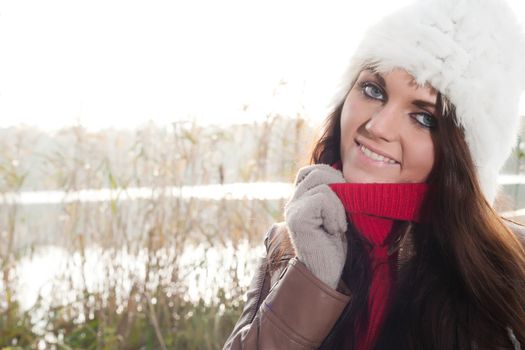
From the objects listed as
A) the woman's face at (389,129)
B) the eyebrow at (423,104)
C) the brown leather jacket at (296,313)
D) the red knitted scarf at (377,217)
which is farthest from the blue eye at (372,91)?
the brown leather jacket at (296,313)

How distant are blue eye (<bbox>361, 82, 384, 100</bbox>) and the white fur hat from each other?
0.21ft

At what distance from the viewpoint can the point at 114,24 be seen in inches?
139

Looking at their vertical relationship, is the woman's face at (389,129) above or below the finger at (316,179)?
above

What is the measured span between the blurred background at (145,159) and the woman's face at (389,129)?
1339 millimetres

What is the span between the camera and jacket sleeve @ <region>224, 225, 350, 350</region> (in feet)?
5.18

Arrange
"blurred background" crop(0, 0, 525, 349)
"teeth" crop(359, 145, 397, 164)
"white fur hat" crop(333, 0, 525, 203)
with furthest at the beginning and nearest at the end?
"blurred background" crop(0, 0, 525, 349) → "teeth" crop(359, 145, 397, 164) → "white fur hat" crop(333, 0, 525, 203)

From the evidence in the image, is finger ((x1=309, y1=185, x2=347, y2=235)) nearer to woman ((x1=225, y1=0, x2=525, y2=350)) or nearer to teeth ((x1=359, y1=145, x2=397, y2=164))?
woman ((x1=225, y1=0, x2=525, y2=350))

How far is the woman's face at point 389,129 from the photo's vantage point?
5.19ft

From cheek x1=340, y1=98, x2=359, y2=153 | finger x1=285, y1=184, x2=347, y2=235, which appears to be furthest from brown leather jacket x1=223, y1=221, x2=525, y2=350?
cheek x1=340, y1=98, x2=359, y2=153

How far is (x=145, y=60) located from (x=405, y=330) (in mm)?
2259

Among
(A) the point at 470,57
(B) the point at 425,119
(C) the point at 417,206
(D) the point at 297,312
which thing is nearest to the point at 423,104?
(B) the point at 425,119

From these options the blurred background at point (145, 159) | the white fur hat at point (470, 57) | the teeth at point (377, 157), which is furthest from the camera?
the blurred background at point (145, 159)

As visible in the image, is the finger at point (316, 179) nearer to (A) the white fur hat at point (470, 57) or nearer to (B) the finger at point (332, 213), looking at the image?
(B) the finger at point (332, 213)

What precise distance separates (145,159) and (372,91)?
1801 mm
